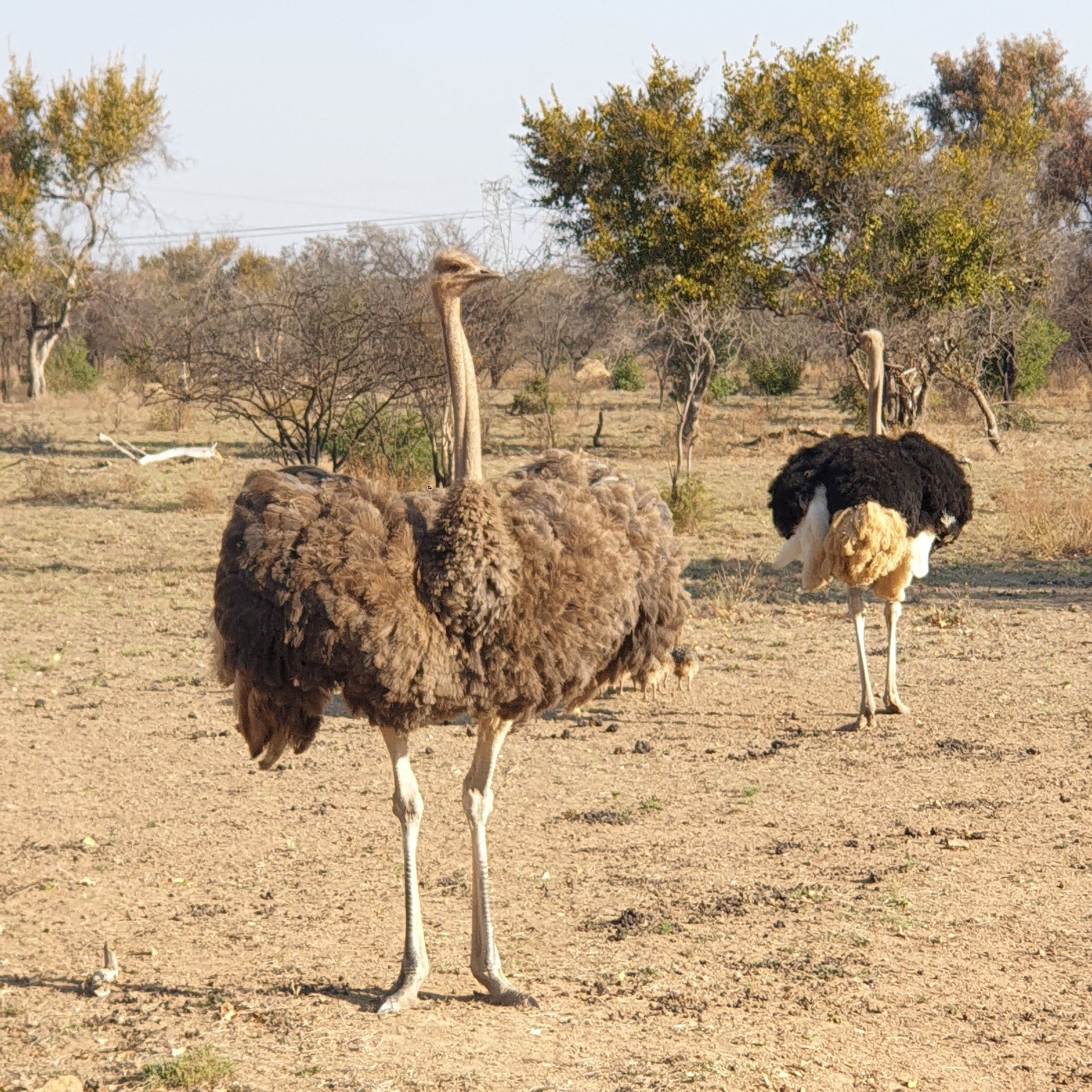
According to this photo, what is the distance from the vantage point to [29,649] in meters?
8.47

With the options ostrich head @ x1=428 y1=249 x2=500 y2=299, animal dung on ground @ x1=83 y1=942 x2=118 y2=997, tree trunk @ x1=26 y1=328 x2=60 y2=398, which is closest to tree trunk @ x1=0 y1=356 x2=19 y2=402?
tree trunk @ x1=26 y1=328 x2=60 y2=398

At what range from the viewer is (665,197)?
15023mm

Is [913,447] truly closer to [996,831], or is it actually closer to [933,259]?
[996,831]

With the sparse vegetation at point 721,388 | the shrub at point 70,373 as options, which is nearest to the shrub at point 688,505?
the sparse vegetation at point 721,388

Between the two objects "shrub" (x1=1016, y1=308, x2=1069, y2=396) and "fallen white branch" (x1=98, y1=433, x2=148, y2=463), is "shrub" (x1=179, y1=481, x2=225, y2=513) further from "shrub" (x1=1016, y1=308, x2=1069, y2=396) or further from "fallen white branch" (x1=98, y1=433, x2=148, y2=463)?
"shrub" (x1=1016, y1=308, x2=1069, y2=396)

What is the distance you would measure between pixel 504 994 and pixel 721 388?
74.3ft

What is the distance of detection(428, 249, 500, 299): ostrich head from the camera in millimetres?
3973

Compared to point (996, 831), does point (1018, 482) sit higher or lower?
higher

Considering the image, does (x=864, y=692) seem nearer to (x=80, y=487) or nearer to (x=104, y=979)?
(x=104, y=979)

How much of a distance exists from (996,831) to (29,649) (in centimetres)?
574

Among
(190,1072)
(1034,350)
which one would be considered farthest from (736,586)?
(1034,350)

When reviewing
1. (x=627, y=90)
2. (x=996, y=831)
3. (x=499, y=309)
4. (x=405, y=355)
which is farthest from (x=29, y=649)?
(x=627, y=90)

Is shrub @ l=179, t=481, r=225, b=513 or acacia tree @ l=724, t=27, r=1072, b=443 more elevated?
acacia tree @ l=724, t=27, r=1072, b=443

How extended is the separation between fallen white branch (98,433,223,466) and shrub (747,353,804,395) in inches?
409
